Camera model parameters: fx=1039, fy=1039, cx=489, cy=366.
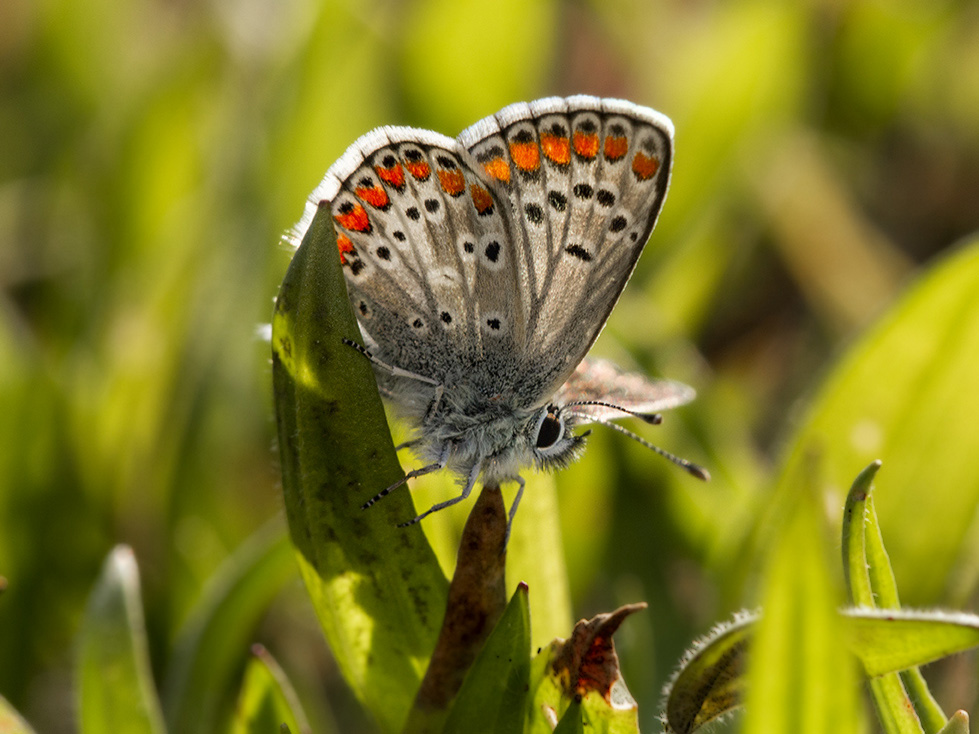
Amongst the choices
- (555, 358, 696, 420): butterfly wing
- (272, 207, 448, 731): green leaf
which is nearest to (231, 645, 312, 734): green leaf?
(272, 207, 448, 731): green leaf

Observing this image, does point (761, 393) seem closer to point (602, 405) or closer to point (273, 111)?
point (602, 405)

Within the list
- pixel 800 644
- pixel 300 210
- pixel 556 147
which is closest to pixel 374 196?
pixel 556 147

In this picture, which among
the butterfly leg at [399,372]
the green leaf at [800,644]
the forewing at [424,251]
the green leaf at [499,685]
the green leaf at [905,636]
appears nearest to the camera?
the green leaf at [800,644]

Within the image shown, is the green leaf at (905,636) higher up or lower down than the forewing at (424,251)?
lower down

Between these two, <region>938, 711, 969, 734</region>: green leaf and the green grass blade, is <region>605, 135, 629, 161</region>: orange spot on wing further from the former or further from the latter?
<region>938, 711, 969, 734</region>: green leaf

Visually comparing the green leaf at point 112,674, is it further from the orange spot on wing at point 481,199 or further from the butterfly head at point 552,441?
the orange spot on wing at point 481,199

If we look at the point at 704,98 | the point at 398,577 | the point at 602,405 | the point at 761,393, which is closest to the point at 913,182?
the point at 704,98

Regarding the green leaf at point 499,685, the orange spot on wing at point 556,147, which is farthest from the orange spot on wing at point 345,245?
the green leaf at point 499,685
